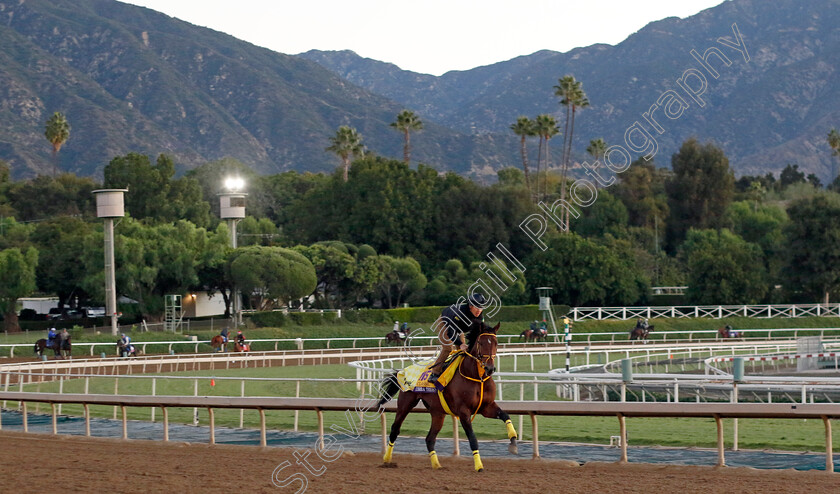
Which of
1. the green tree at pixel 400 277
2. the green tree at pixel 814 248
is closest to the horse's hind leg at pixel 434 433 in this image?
the green tree at pixel 400 277

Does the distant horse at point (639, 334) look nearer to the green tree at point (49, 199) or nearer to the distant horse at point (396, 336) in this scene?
the distant horse at point (396, 336)

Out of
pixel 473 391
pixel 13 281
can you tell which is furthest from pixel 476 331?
pixel 13 281

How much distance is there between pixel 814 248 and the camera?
59.4 meters

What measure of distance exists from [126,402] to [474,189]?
199ft

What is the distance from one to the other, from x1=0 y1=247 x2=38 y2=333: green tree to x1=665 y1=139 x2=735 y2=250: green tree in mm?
59213

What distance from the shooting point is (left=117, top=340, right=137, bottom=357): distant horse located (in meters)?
36.4

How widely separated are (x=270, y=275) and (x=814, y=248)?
102 ft

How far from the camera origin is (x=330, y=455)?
43.4ft

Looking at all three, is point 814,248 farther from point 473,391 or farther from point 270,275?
point 473,391

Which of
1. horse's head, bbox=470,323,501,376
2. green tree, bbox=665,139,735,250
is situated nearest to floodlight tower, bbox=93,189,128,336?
horse's head, bbox=470,323,501,376

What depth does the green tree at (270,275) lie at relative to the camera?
5331 centimetres

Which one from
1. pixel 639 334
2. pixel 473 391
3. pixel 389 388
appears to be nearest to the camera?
pixel 473 391

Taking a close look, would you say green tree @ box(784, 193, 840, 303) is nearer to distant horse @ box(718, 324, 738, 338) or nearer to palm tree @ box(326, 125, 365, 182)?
distant horse @ box(718, 324, 738, 338)

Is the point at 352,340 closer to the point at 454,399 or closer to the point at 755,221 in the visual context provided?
the point at 454,399
